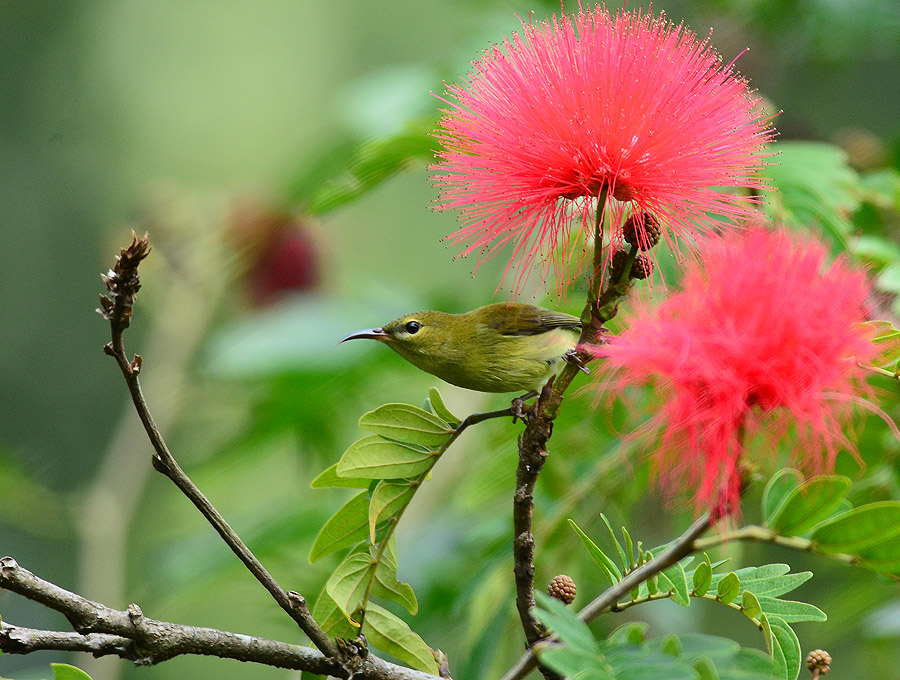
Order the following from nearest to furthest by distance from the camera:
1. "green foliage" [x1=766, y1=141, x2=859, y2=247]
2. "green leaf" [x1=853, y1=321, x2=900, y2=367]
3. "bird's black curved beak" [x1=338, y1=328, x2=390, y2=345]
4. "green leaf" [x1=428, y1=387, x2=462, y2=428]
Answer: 1. "green leaf" [x1=853, y1=321, x2=900, y2=367]
2. "green leaf" [x1=428, y1=387, x2=462, y2=428]
3. "green foliage" [x1=766, y1=141, x2=859, y2=247]
4. "bird's black curved beak" [x1=338, y1=328, x2=390, y2=345]

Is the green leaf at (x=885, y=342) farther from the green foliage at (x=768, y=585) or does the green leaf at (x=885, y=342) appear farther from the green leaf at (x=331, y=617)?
the green leaf at (x=331, y=617)

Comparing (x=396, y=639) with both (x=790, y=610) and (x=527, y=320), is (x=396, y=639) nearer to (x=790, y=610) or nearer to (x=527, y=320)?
(x=790, y=610)

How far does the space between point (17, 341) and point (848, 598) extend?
8313 millimetres

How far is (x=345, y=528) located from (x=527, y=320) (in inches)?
38.5

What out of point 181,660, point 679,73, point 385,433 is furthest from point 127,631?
point 181,660

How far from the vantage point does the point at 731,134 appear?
1464 mm

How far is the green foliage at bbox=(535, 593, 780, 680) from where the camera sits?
1.09 m

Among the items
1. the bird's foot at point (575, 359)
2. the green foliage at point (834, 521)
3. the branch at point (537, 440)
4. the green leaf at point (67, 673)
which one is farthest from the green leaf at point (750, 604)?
the green leaf at point (67, 673)

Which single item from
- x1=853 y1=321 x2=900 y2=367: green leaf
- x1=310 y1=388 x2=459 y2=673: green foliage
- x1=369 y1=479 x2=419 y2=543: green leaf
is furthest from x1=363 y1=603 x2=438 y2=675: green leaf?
x1=853 y1=321 x2=900 y2=367: green leaf

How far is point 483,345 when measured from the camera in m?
2.39

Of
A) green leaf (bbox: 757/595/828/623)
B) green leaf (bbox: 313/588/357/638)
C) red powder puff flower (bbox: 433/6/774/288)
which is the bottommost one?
green leaf (bbox: 757/595/828/623)

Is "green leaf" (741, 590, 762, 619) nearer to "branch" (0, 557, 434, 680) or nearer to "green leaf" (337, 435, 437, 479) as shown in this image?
"green leaf" (337, 435, 437, 479)

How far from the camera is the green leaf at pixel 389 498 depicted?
4.89 feet

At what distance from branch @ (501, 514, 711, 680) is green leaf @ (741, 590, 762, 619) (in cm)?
14
